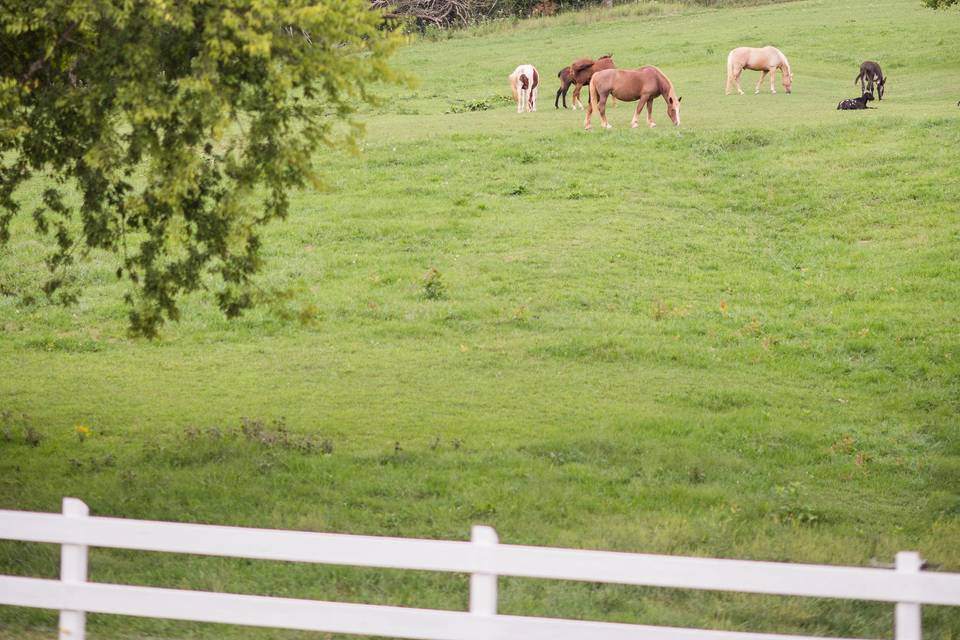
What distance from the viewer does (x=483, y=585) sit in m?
6.37

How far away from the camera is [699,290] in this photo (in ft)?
72.7

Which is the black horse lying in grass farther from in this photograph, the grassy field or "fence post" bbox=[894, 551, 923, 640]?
"fence post" bbox=[894, 551, 923, 640]

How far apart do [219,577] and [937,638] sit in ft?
19.4

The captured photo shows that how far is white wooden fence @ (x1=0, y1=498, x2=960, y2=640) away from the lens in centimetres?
604

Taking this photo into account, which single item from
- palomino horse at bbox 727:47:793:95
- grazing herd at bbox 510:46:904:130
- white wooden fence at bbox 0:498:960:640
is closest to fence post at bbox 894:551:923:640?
white wooden fence at bbox 0:498:960:640

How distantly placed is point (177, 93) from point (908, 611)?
788 centimetres

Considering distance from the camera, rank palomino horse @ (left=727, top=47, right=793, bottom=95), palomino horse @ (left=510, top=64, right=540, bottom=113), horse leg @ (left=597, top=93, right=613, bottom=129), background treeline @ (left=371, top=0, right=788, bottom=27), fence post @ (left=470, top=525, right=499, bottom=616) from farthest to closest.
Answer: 1. background treeline @ (left=371, top=0, right=788, bottom=27)
2. palomino horse @ (left=727, top=47, right=793, bottom=95)
3. palomino horse @ (left=510, top=64, right=540, bottom=113)
4. horse leg @ (left=597, top=93, right=613, bottom=129)
5. fence post @ (left=470, top=525, right=499, bottom=616)

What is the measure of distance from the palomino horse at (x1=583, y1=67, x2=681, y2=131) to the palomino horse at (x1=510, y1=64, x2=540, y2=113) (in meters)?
4.34

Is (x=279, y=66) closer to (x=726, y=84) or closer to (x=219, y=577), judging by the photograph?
(x=219, y=577)

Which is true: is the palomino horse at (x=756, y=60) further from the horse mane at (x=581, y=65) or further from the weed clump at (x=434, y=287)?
the weed clump at (x=434, y=287)

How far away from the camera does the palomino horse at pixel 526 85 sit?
3719cm

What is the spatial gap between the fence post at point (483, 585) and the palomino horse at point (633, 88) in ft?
90.2

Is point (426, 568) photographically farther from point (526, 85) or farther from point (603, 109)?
point (526, 85)

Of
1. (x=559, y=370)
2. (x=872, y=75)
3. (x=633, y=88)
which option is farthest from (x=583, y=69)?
(x=559, y=370)
